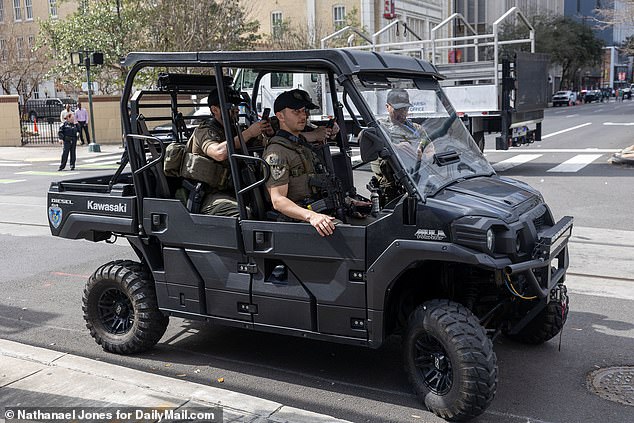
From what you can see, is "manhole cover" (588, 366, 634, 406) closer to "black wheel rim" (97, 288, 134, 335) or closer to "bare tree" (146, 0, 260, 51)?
"black wheel rim" (97, 288, 134, 335)

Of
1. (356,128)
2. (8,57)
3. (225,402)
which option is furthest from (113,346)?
(8,57)

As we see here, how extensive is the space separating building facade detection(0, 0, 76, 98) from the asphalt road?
35.7 m

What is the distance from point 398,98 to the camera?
5.03m

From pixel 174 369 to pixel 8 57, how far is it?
45.5m

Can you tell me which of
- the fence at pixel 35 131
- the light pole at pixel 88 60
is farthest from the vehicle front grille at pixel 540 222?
the fence at pixel 35 131

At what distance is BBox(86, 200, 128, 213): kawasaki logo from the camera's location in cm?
552

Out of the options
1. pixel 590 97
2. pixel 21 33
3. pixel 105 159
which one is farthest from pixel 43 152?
pixel 590 97

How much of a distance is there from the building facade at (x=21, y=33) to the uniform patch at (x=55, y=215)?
1470 inches

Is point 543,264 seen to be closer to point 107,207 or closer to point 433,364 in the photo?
point 433,364

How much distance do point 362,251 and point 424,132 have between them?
1.01 m

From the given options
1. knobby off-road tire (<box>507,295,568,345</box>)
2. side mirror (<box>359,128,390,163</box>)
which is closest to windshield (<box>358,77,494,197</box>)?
side mirror (<box>359,128,390,163</box>)

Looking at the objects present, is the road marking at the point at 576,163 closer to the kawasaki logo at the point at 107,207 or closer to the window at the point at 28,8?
the kawasaki logo at the point at 107,207

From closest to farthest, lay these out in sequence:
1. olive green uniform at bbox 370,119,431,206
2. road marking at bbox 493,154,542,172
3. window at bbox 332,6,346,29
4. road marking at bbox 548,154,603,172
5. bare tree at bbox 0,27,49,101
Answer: olive green uniform at bbox 370,119,431,206, road marking at bbox 548,154,603,172, road marking at bbox 493,154,542,172, bare tree at bbox 0,27,49,101, window at bbox 332,6,346,29

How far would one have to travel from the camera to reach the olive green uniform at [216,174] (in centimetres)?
519
